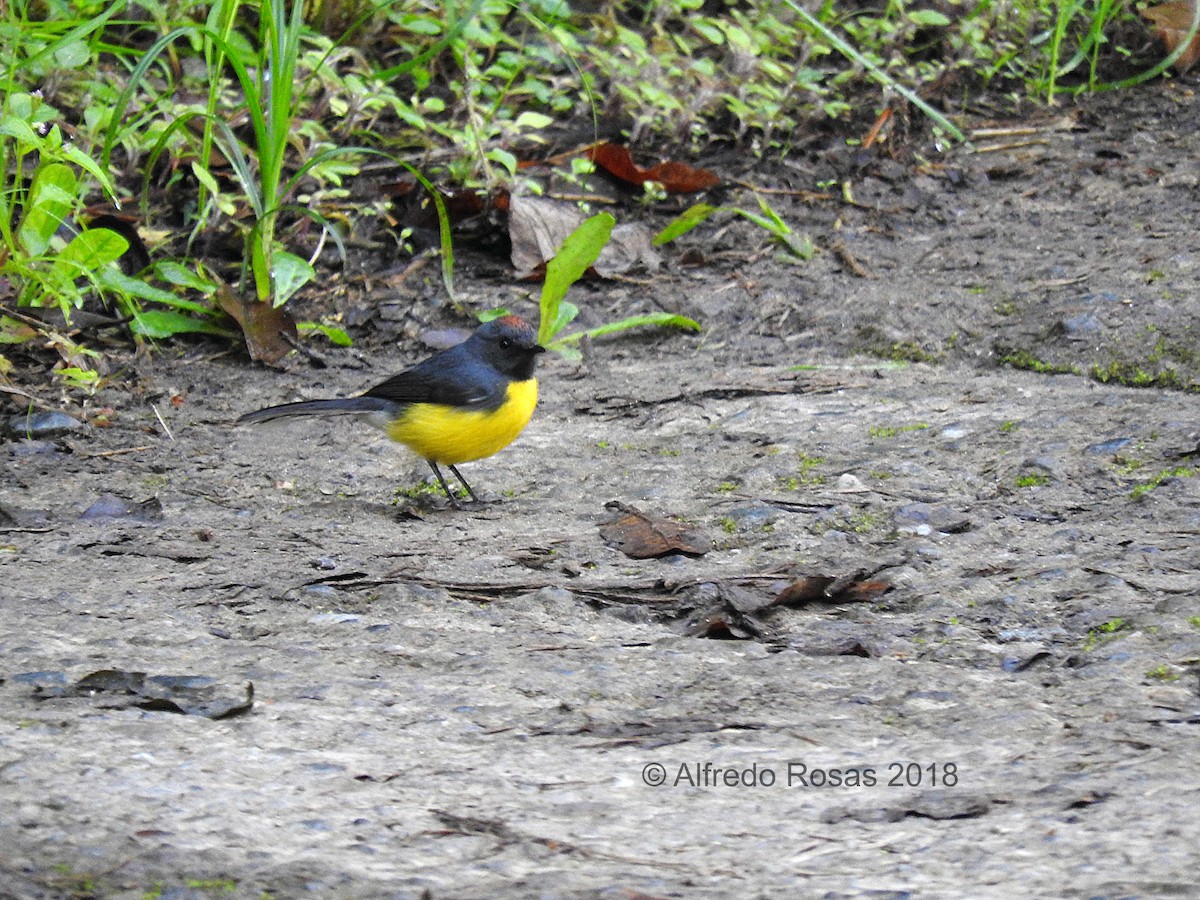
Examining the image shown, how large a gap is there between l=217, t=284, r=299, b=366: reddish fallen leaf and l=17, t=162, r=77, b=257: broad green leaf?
0.82 meters

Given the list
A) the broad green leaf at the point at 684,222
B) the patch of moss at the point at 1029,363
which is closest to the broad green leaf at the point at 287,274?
the broad green leaf at the point at 684,222

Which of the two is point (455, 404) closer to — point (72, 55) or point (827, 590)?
point (827, 590)

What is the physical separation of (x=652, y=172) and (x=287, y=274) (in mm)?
2088

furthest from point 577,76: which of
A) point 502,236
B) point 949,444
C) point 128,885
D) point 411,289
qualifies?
point 128,885

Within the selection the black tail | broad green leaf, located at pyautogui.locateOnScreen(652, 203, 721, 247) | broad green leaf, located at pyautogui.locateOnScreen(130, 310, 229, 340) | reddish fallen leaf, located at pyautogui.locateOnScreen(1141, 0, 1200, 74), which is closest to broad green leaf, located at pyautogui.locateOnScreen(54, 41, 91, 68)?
broad green leaf, located at pyautogui.locateOnScreen(130, 310, 229, 340)

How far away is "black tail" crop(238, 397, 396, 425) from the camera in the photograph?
492cm

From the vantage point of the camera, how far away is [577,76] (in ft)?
24.7

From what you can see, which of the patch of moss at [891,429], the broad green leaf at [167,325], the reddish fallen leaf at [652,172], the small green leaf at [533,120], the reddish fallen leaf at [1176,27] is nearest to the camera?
the patch of moss at [891,429]

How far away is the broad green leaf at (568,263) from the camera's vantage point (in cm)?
570

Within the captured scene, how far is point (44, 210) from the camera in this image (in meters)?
4.90

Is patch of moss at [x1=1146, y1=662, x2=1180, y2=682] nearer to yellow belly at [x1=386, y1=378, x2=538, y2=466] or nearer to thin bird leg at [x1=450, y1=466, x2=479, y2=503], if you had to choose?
thin bird leg at [x1=450, y1=466, x2=479, y2=503]

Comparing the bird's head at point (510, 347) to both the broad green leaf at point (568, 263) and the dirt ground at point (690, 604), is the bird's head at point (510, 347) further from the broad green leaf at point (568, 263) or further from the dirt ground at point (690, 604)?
the broad green leaf at point (568, 263)

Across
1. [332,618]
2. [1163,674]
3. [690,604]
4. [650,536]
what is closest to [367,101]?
[650,536]

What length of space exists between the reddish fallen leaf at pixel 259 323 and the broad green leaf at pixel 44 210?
32.1 inches
